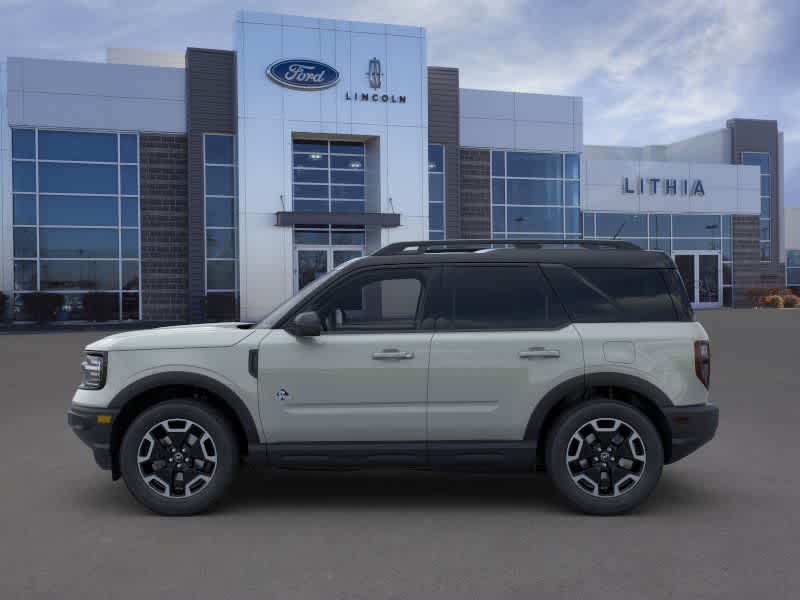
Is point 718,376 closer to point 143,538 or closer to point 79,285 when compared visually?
point 143,538

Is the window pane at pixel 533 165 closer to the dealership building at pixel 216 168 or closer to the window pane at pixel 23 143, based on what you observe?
the dealership building at pixel 216 168

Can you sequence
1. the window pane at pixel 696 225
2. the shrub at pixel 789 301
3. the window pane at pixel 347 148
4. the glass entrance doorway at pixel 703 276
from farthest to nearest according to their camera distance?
the shrub at pixel 789 301, the glass entrance doorway at pixel 703 276, the window pane at pixel 696 225, the window pane at pixel 347 148

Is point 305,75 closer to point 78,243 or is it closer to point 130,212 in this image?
point 130,212

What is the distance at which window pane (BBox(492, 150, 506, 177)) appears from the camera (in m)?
35.2

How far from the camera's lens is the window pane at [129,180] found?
3042cm

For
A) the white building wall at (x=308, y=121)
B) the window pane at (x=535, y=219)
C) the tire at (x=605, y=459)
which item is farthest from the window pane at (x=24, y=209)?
the tire at (x=605, y=459)

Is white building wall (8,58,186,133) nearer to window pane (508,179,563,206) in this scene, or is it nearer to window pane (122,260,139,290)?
window pane (122,260,139,290)

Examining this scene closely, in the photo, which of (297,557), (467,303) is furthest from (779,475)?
(297,557)

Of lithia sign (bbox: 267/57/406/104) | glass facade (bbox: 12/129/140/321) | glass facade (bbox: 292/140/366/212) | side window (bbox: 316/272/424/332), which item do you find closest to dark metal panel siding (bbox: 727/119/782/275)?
glass facade (bbox: 292/140/366/212)

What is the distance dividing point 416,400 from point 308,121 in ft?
85.8

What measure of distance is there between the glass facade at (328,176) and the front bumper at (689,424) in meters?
26.3

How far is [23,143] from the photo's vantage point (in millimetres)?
29297

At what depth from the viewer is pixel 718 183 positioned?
4291 centimetres

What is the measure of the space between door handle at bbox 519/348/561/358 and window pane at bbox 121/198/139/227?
89.8ft
